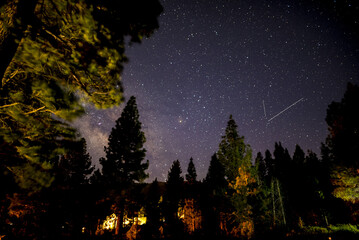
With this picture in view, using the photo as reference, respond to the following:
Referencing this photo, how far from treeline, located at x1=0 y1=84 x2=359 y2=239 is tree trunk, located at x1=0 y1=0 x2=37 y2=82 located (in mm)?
1883

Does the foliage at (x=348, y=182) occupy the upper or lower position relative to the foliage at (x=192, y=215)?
upper

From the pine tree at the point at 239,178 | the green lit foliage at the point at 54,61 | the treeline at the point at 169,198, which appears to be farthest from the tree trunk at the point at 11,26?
the pine tree at the point at 239,178

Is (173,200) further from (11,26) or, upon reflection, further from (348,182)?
(348,182)

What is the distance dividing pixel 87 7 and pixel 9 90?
2.39m

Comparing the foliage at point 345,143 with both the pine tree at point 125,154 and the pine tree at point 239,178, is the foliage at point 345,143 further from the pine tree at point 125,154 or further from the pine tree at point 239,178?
the pine tree at point 125,154

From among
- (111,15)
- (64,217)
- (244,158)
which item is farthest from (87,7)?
(244,158)

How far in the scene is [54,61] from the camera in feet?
11.4

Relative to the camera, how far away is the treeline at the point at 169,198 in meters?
7.61

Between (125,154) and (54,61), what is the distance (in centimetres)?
2035

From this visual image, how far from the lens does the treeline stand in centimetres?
761

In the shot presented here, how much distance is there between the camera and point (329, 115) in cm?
2188

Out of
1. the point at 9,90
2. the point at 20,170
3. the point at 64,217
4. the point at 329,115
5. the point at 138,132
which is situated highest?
the point at 329,115

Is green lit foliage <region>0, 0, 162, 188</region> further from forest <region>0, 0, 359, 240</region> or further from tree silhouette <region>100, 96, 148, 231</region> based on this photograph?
tree silhouette <region>100, 96, 148, 231</region>

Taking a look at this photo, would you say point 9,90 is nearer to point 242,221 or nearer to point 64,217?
point 64,217
